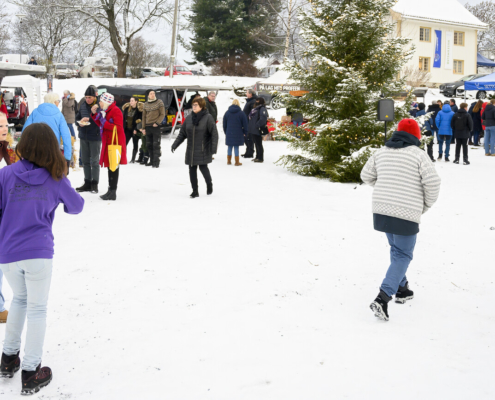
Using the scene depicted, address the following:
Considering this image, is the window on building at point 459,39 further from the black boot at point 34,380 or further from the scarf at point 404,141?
the black boot at point 34,380

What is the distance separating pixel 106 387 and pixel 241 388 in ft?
2.87

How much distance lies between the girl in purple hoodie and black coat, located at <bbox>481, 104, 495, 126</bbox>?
15.7m

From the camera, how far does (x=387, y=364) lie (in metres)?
3.91

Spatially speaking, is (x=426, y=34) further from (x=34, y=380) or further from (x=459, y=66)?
(x=34, y=380)

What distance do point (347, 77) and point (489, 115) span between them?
7.16 m

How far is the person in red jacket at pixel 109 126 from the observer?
909cm

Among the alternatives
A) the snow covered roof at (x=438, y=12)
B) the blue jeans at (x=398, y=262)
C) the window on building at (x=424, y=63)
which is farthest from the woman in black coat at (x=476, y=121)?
the window on building at (x=424, y=63)

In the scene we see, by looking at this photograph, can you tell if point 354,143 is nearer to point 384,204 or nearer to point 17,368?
point 384,204

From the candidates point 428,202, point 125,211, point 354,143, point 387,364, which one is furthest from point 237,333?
point 354,143

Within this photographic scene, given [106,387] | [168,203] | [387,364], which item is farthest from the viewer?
[168,203]

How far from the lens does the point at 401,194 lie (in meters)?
4.62

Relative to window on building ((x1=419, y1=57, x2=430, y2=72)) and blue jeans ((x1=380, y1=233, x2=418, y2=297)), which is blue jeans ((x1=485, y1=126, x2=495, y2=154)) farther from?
window on building ((x1=419, y1=57, x2=430, y2=72))

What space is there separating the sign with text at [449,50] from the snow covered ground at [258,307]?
132ft

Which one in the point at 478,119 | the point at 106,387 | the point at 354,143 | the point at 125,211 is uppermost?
the point at 478,119
